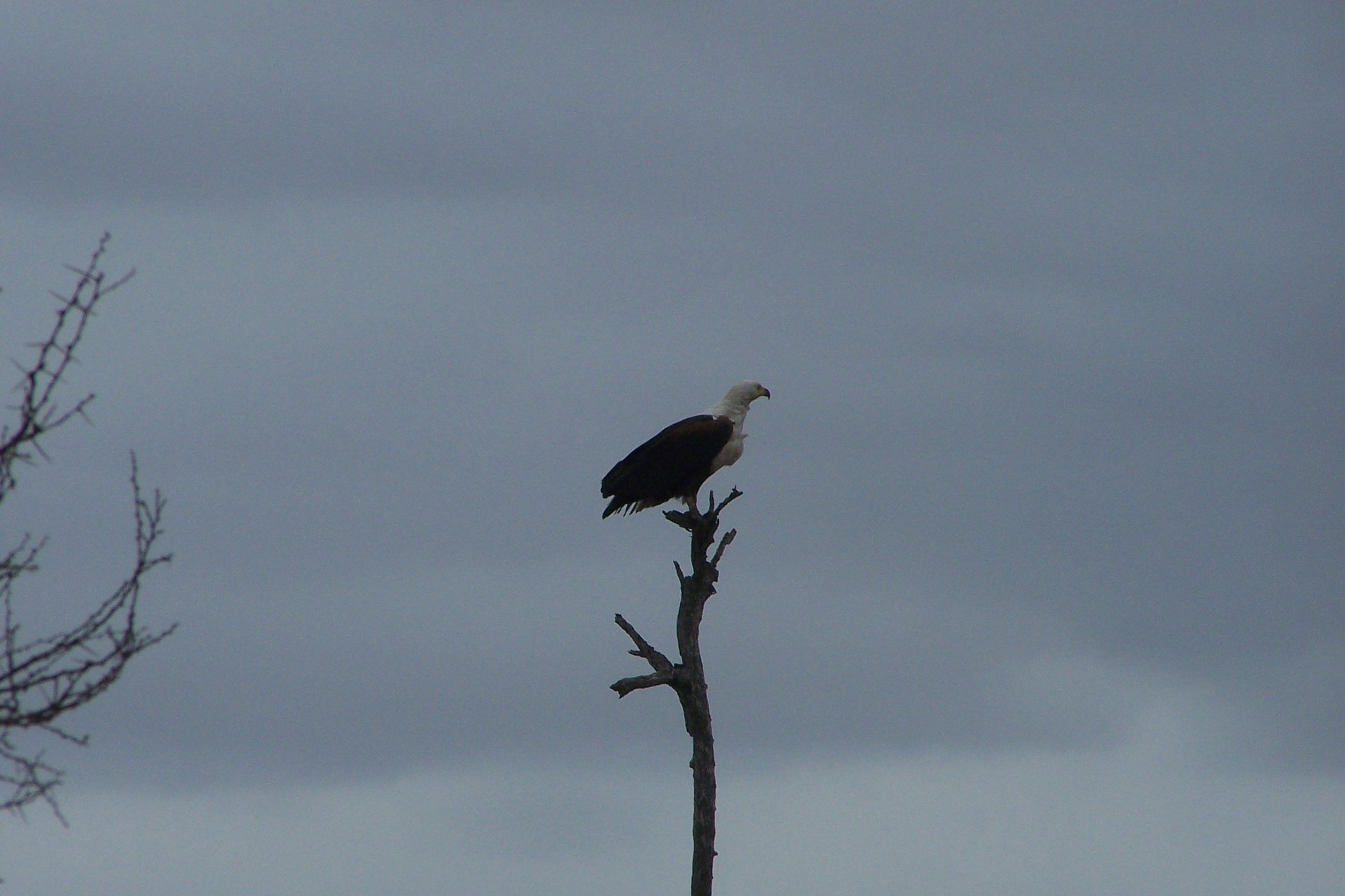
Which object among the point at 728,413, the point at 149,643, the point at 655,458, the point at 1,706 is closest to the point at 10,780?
the point at 1,706

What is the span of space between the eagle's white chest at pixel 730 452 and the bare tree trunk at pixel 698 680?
1.29 metres

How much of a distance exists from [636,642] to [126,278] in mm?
9086

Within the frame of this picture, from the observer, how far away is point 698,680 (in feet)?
44.2

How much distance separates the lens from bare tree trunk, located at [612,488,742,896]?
13.4 m

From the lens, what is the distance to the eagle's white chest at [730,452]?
590 inches

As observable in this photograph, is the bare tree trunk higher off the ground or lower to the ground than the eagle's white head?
lower

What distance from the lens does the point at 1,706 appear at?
4.29m

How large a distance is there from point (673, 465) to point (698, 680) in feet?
6.74

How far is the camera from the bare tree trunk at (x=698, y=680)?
1345cm

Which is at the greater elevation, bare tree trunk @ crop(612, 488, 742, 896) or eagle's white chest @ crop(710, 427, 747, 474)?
eagle's white chest @ crop(710, 427, 747, 474)

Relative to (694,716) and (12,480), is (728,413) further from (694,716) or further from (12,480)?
(12,480)

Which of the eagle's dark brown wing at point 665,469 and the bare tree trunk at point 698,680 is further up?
the eagle's dark brown wing at point 665,469

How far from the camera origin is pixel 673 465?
48.2 feet

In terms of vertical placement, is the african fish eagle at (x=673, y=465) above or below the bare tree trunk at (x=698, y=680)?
above
